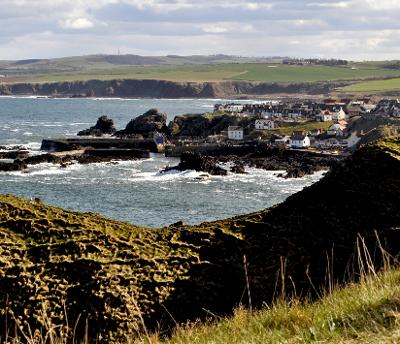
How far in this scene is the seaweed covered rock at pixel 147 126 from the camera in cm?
13950

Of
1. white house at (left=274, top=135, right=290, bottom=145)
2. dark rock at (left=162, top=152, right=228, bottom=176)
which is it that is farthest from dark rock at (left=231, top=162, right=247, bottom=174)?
white house at (left=274, top=135, right=290, bottom=145)

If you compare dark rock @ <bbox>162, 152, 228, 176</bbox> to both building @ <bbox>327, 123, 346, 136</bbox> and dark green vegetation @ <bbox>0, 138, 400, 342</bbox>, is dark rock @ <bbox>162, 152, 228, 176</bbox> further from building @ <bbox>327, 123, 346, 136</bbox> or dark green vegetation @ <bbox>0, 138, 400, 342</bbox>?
dark green vegetation @ <bbox>0, 138, 400, 342</bbox>

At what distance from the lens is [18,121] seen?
627ft

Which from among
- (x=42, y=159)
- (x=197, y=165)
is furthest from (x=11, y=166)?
(x=197, y=165)

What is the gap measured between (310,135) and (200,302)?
11307 cm

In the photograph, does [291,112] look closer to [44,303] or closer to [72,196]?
[72,196]

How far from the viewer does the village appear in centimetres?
11362

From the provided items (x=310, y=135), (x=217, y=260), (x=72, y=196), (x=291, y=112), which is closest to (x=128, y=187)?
(x=72, y=196)

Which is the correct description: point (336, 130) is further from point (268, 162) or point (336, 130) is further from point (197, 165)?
point (197, 165)

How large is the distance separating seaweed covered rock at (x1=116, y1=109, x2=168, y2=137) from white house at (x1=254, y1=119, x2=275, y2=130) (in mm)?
18738

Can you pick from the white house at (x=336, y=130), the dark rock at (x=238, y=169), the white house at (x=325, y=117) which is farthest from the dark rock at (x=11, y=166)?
the white house at (x=325, y=117)

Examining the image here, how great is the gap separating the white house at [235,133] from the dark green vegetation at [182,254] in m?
115

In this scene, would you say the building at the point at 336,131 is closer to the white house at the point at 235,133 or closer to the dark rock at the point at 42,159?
the white house at the point at 235,133

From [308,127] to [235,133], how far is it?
17.2 metres
